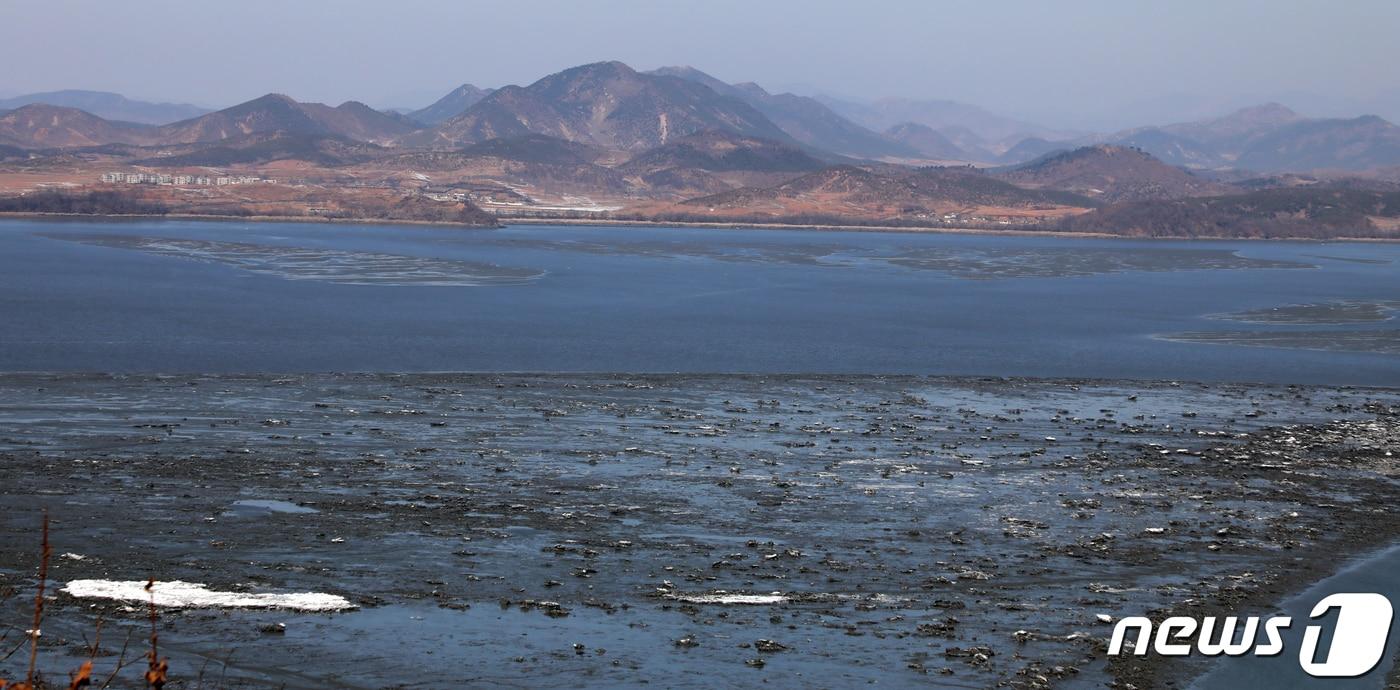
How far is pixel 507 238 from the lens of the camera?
10962 centimetres

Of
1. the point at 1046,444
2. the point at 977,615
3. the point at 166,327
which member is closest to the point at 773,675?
the point at 977,615

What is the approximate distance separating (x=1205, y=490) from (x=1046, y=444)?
4247 mm

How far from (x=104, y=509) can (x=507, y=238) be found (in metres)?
92.2

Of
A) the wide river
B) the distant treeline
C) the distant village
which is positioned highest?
the distant village

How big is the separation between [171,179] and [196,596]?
15887cm

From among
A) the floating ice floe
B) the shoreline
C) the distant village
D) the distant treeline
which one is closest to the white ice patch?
the floating ice floe

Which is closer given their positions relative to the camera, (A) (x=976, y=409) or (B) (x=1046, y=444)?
(B) (x=1046, y=444)

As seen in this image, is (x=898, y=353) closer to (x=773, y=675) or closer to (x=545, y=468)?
(x=545, y=468)

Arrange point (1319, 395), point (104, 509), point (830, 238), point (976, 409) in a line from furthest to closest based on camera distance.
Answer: point (830, 238), point (1319, 395), point (976, 409), point (104, 509)

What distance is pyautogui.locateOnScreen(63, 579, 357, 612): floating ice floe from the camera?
1434 centimetres

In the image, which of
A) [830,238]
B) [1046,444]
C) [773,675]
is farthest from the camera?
[830,238]

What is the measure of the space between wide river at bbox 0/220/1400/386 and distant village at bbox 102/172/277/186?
49260mm

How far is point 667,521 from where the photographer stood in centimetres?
1908

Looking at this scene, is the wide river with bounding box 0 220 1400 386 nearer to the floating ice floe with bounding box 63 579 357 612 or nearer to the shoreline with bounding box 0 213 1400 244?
the floating ice floe with bounding box 63 579 357 612
